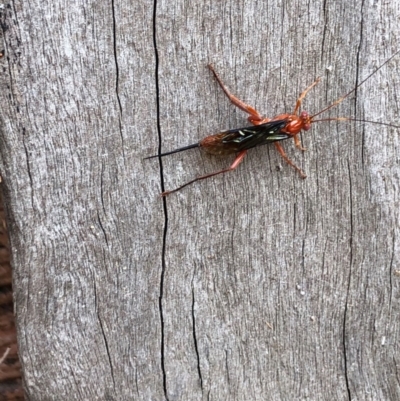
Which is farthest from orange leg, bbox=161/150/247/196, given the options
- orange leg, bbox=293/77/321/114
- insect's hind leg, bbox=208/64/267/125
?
orange leg, bbox=293/77/321/114

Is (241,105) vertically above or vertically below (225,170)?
above

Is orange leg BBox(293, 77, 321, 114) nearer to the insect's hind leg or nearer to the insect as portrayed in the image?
the insect

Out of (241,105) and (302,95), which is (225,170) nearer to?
(241,105)

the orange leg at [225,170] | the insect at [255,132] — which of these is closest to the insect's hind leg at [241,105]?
the insect at [255,132]

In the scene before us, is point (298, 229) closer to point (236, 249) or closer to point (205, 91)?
point (236, 249)

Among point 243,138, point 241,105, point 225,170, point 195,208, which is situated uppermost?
point 241,105

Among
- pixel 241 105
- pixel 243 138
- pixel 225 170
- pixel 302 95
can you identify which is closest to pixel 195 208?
pixel 225 170

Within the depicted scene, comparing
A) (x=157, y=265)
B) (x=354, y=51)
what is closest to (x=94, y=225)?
(x=157, y=265)
